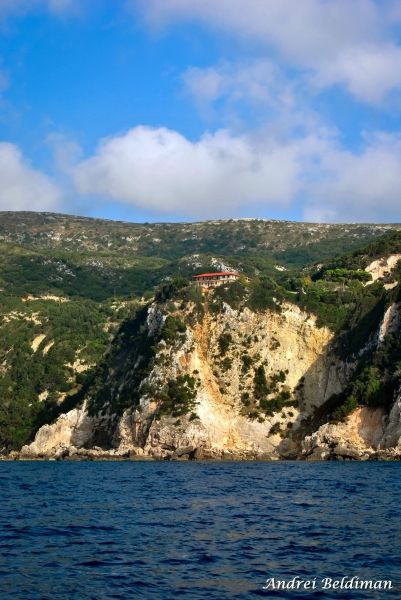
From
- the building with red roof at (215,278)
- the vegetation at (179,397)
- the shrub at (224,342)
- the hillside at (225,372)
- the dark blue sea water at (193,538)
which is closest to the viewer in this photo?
the dark blue sea water at (193,538)

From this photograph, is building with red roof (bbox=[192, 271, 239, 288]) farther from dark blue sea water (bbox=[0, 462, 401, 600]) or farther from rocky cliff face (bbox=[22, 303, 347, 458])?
dark blue sea water (bbox=[0, 462, 401, 600])

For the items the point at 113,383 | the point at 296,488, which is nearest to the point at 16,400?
the point at 113,383

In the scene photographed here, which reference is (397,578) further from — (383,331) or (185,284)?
(185,284)

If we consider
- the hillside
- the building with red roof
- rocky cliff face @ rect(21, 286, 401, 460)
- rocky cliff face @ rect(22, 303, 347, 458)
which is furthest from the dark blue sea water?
the building with red roof

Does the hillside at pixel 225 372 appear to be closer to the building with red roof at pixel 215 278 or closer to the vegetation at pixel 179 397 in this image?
the vegetation at pixel 179 397

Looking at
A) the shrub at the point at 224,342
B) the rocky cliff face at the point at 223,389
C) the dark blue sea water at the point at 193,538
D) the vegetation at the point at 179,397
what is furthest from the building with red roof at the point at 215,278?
the dark blue sea water at the point at 193,538
